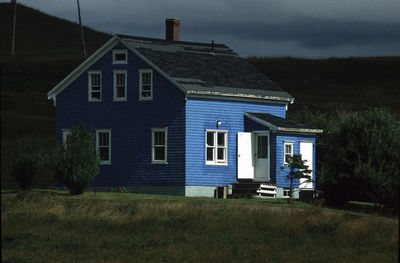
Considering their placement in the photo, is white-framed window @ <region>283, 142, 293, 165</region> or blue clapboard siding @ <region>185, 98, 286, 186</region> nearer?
blue clapboard siding @ <region>185, 98, 286, 186</region>

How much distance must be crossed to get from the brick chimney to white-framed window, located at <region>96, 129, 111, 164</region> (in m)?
8.85

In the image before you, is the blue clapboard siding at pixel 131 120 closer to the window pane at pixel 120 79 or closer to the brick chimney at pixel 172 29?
the window pane at pixel 120 79

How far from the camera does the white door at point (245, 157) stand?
41.0 metres

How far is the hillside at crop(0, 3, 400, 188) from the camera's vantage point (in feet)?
275

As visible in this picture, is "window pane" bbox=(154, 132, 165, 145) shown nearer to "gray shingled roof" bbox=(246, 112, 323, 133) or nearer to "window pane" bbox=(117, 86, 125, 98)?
"window pane" bbox=(117, 86, 125, 98)

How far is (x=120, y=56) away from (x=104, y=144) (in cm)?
Result: 473

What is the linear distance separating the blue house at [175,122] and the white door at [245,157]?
0.05 m

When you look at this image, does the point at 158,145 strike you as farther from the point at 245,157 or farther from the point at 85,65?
the point at 85,65

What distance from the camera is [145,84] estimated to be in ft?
135

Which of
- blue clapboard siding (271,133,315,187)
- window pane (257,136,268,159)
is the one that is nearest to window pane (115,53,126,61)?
window pane (257,136,268,159)

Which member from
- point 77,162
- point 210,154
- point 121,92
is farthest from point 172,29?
point 77,162

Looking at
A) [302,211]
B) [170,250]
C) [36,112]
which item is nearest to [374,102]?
[36,112]

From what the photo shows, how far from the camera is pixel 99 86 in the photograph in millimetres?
42781

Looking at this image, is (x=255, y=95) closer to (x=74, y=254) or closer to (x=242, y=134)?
(x=242, y=134)
